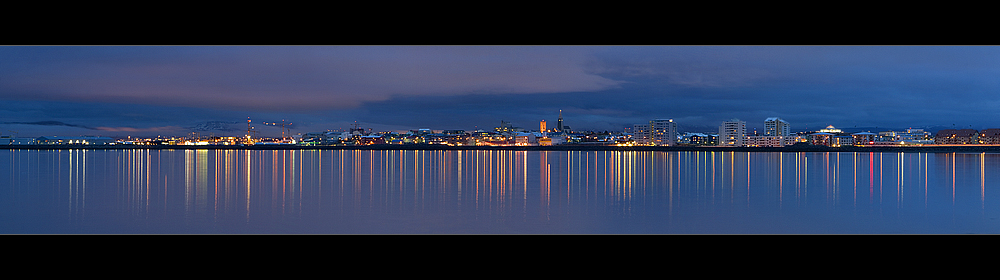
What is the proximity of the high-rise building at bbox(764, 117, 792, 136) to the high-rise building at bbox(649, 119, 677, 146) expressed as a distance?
13.5 meters

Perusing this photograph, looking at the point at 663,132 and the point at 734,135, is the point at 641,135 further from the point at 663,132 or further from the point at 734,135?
the point at 734,135

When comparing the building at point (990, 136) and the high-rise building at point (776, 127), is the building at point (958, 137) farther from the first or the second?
the high-rise building at point (776, 127)

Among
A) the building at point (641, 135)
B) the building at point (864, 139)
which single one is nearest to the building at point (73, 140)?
the building at point (641, 135)

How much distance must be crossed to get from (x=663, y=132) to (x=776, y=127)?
1651cm

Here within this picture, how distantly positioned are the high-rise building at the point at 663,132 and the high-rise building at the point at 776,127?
44.4ft

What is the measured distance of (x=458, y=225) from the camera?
8.16 m

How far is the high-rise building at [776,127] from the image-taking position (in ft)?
301

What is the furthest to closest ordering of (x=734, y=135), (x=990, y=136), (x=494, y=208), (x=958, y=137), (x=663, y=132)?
(x=663, y=132) < (x=734, y=135) < (x=958, y=137) < (x=990, y=136) < (x=494, y=208)

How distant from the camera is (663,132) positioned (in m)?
101

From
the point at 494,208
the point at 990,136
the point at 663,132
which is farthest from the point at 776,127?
the point at 494,208
